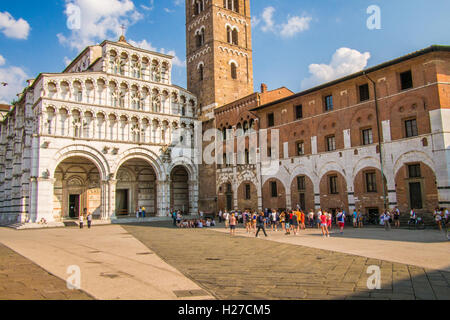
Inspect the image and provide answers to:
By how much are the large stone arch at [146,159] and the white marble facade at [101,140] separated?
0.11 metres

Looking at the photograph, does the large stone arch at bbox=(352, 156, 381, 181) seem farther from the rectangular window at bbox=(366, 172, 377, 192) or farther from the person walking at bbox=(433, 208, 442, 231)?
the person walking at bbox=(433, 208, 442, 231)

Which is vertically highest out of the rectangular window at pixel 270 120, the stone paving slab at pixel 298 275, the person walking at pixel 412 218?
the rectangular window at pixel 270 120

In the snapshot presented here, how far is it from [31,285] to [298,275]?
6.70m

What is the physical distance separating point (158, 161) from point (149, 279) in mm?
30509

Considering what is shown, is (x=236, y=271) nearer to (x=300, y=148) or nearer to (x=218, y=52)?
(x=300, y=148)

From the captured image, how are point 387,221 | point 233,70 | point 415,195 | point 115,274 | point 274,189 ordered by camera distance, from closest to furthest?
point 115,274 < point 387,221 < point 415,195 < point 274,189 < point 233,70

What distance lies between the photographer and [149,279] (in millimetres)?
8742

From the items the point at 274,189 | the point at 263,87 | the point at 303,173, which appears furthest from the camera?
the point at 263,87

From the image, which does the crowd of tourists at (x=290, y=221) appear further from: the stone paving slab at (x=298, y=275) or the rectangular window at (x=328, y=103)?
the rectangular window at (x=328, y=103)

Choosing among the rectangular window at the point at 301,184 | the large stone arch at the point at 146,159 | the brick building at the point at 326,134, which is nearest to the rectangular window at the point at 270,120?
the brick building at the point at 326,134

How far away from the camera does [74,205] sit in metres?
37.5

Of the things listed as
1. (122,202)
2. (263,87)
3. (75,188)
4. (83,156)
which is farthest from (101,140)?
(263,87)

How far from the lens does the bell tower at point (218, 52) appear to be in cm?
4138

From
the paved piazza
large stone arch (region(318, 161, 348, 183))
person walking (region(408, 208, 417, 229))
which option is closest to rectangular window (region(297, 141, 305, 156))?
large stone arch (region(318, 161, 348, 183))
